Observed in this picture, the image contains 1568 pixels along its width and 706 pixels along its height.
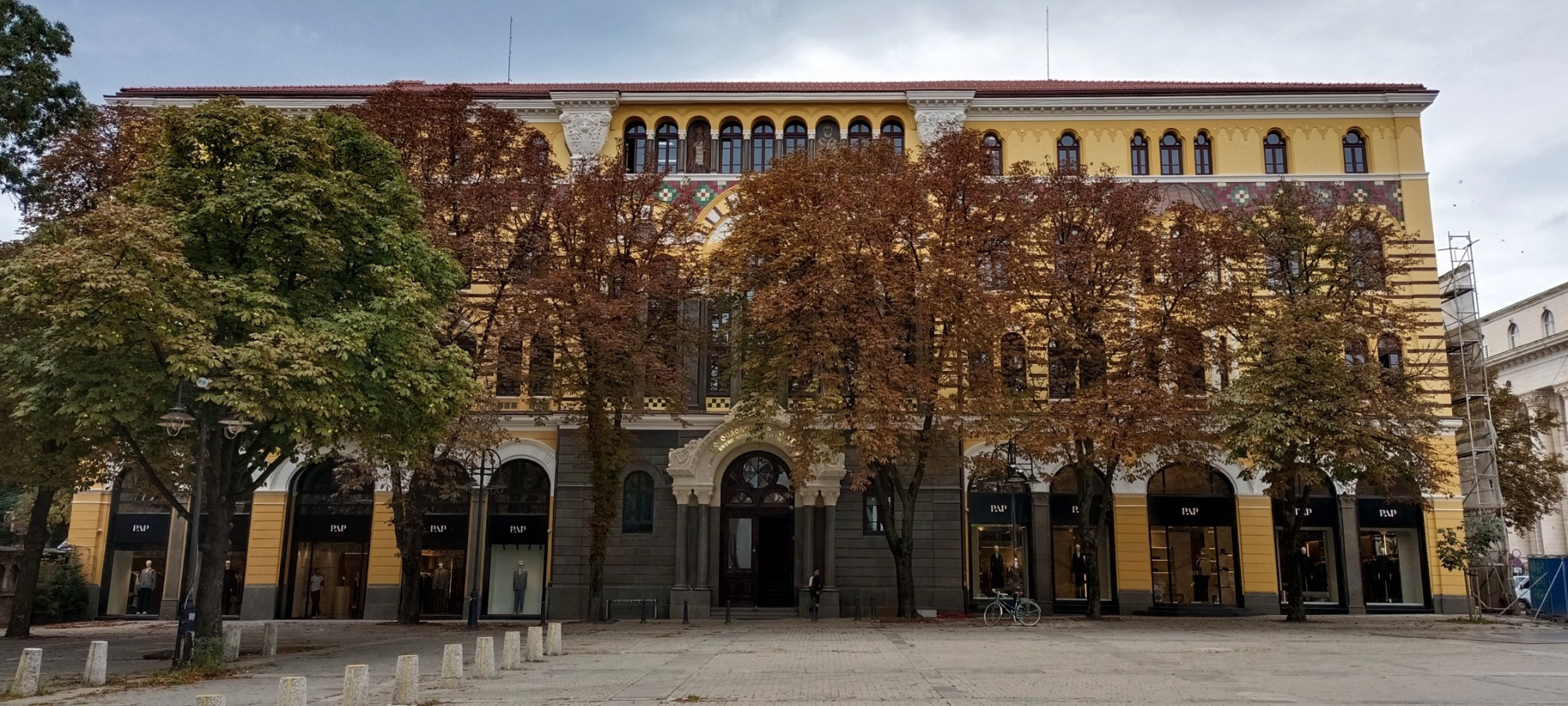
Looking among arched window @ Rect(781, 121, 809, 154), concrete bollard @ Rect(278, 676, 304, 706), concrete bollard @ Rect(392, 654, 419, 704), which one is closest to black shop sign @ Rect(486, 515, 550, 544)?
arched window @ Rect(781, 121, 809, 154)

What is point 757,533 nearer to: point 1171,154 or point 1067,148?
point 1067,148

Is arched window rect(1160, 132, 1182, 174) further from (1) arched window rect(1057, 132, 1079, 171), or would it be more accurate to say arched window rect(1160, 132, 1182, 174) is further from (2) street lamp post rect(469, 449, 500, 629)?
(2) street lamp post rect(469, 449, 500, 629)

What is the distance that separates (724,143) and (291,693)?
26.3 metres

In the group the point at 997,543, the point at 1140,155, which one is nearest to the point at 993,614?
the point at 997,543

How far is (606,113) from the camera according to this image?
35438 mm

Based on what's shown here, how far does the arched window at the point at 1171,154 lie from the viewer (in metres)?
36.0

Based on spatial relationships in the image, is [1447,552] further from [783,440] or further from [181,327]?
[181,327]

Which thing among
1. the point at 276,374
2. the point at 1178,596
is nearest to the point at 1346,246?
the point at 1178,596

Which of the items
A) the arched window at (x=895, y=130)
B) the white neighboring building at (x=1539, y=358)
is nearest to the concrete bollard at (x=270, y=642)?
the arched window at (x=895, y=130)

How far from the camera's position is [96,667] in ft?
56.2

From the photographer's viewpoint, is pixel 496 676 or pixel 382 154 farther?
pixel 382 154

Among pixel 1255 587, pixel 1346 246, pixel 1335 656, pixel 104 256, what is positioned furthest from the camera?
pixel 1255 587

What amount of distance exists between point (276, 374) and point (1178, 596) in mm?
27277

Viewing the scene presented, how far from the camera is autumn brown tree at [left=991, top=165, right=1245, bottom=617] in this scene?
27547mm
